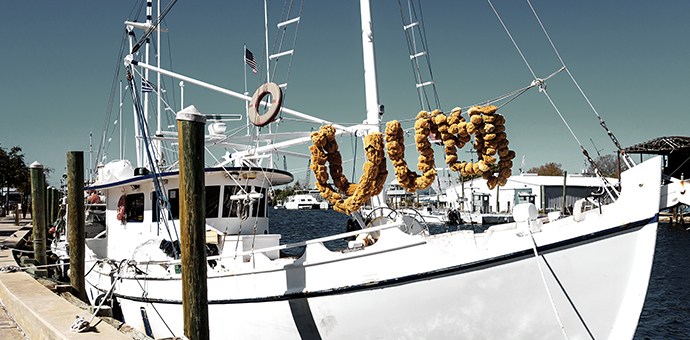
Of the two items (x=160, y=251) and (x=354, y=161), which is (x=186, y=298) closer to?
(x=160, y=251)

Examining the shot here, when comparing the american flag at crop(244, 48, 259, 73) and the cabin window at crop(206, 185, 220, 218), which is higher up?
the american flag at crop(244, 48, 259, 73)

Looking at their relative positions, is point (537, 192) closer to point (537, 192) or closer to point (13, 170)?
point (537, 192)

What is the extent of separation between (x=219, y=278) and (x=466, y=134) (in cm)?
442

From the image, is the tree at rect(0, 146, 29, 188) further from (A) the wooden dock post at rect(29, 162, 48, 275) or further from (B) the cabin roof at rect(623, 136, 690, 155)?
(B) the cabin roof at rect(623, 136, 690, 155)

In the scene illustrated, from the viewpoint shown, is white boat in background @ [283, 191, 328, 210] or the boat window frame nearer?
the boat window frame

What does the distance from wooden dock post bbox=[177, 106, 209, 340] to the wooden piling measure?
917 cm

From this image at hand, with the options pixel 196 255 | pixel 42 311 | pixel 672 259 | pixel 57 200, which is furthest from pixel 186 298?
pixel 57 200

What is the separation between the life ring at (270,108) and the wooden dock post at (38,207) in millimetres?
8405

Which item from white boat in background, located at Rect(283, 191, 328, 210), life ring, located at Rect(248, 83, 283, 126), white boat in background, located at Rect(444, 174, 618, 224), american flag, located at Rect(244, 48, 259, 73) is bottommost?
white boat in background, located at Rect(283, 191, 328, 210)

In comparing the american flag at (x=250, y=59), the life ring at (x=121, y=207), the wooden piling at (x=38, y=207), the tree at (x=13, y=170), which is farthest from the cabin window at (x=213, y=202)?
the tree at (x=13, y=170)

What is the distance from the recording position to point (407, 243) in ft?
20.3

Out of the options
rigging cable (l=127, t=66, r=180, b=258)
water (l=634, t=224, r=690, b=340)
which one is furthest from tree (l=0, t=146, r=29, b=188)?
water (l=634, t=224, r=690, b=340)

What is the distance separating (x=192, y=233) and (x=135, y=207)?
564cm

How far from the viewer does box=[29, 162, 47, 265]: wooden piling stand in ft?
42.3
